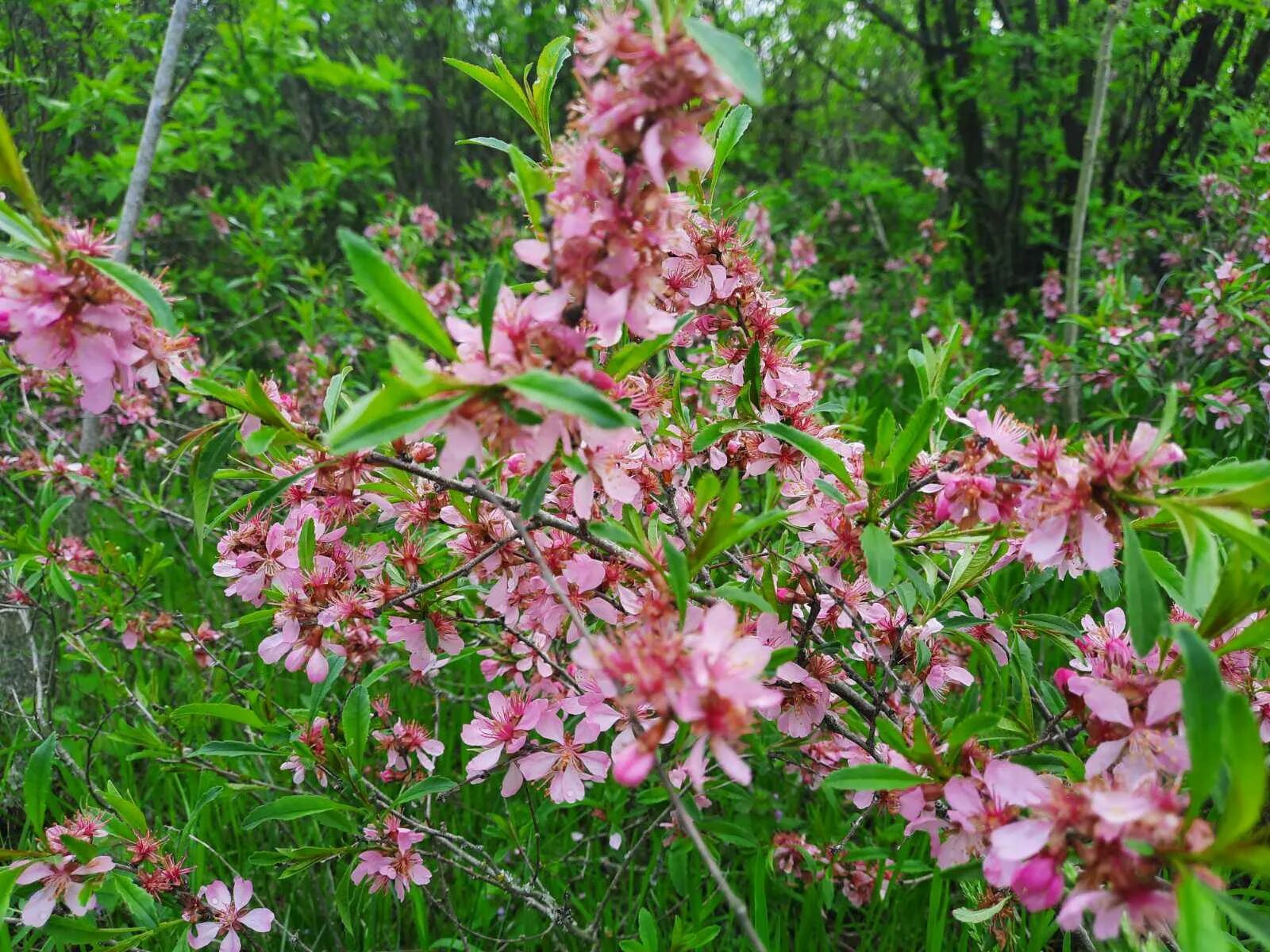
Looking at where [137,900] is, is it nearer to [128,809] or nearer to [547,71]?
[128,809]

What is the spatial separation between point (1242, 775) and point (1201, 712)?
0.05m

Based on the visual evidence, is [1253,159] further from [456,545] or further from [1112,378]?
[456,545]

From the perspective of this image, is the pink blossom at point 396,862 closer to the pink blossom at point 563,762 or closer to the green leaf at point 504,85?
the pink blossom at point 563,762

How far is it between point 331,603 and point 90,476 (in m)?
1.62

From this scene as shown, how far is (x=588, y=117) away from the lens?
2.53 feet

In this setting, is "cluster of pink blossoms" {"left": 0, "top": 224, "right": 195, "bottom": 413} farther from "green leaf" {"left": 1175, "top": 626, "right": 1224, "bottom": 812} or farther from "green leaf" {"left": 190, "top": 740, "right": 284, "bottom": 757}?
"green leaf" {"left": 1175, "top": 626, "right": 1224, "bottom": 812}

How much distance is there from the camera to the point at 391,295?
0.78m

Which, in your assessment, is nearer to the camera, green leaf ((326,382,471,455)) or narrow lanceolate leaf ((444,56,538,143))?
green leaf ((326,382,471,455))

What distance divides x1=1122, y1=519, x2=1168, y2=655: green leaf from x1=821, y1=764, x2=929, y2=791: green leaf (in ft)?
0.89

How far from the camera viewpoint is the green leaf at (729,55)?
2.17ft

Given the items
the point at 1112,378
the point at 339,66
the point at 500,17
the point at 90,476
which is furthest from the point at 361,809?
the point at 500,17

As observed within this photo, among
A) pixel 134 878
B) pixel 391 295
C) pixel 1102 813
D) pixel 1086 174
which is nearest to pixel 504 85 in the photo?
pixel 391 295

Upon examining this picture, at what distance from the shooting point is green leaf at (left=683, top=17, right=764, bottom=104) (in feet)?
2.17

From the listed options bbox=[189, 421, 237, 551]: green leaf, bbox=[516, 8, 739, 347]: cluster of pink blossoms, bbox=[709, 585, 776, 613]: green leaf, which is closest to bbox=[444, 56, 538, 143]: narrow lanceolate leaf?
bbox=[516, 8, 739, 347]: cluster of pink blossoms
